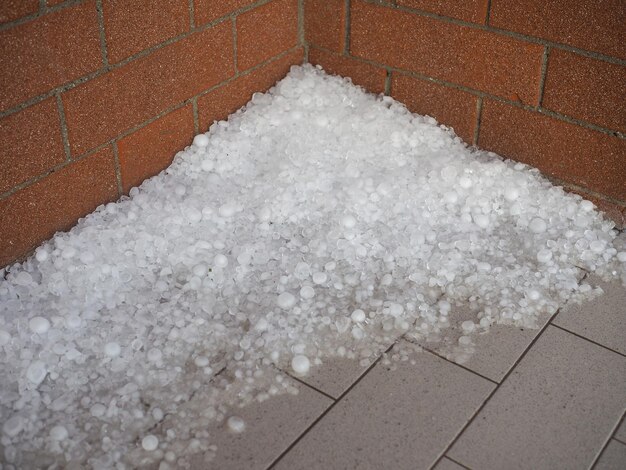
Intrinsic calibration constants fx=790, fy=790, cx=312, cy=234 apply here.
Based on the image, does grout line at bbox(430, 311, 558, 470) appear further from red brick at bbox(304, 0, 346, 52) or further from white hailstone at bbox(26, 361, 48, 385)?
red brick at bbox(304, 0, 346, 52)

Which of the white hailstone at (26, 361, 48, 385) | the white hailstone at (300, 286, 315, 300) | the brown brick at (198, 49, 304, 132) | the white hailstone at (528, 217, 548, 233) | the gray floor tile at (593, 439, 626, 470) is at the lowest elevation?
the gray floor tile at (593, 439, 626, 470)

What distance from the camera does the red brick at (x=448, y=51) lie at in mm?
2119

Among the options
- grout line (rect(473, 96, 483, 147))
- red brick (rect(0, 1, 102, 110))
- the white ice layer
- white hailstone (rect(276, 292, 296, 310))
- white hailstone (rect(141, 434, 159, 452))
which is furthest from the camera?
grout line (rect(473, 96, 483, 147))

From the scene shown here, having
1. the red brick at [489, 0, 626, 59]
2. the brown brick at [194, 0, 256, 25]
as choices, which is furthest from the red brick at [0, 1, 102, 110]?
the red brick at [489, 0, 626, 59]

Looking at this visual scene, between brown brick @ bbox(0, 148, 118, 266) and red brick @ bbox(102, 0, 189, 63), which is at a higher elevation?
red brick @ bbox(102, 0, 189, 63)

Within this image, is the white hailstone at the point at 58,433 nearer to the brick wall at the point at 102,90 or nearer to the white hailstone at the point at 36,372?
the white hailstone at the point at 36,372

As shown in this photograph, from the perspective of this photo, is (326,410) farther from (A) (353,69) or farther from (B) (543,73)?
(A) (353,69)

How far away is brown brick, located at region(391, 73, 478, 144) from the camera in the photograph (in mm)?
2291

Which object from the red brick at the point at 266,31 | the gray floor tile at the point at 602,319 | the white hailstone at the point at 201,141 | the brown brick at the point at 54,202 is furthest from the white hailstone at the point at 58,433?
the red brick at the point at 266,31

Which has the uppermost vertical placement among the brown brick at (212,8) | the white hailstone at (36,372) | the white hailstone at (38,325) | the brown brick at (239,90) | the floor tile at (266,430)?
the brown brick at (212,8)

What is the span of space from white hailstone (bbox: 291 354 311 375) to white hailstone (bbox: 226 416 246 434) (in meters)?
0.18

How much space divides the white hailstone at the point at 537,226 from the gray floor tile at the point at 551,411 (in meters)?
0.35

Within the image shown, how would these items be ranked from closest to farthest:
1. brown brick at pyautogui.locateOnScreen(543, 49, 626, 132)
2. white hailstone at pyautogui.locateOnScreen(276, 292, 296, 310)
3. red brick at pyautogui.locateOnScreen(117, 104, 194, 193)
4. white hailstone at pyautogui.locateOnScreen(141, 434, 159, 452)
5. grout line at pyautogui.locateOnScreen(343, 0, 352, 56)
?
white hailstone at pyautogui.locateOnScreen(141, 434, 159, 452) → white hailstone at pyautogui.locateOnScreen(276, 292, 296, 310) → brown brick at pyautogui.locateOnScreen(543, 49, 626, 132) → red brick at pyautogui.locateOnScreen(117, 104, 194, 193) → grout line at pyautogui.locateOnScreen(343, 0, 352, 56)

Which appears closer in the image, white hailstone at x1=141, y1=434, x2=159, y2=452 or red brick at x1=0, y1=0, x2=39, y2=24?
white hailstone at x1=141, y1=434, x2=159, y2=452
